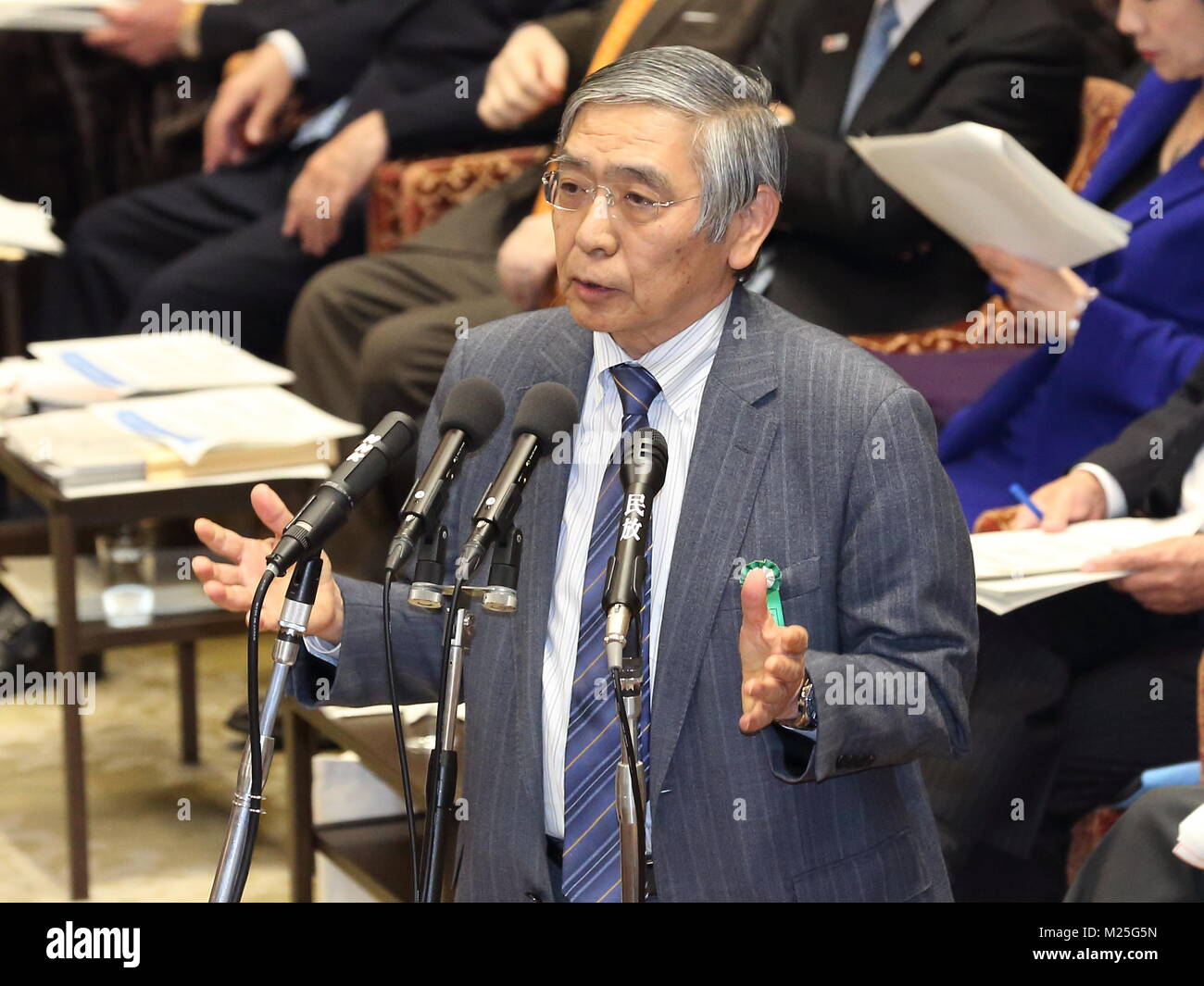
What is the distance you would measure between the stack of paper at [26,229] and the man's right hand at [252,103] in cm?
55

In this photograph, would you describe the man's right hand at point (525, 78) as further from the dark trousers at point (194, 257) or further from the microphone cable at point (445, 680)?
the microphone cable at point (445, 680)

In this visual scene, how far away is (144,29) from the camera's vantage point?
545cm

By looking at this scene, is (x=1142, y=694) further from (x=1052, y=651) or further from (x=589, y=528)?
(x=589, y=528)

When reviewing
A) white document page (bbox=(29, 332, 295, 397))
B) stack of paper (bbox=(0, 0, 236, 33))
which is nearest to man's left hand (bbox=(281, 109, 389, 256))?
white document page (bbox=(29, 332, 295, 397))

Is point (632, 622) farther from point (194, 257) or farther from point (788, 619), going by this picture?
point (194, 257)

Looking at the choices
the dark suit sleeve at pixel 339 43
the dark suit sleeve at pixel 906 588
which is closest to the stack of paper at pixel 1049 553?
the dark suit sleeve at pixel 906 588

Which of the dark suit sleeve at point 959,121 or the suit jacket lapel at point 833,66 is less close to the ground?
the suit jacket lapel at point 833,66

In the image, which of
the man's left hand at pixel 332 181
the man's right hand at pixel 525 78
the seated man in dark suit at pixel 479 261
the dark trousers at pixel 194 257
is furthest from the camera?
the dark trousers at pixel 194 257

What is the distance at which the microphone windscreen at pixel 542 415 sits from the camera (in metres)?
1.55

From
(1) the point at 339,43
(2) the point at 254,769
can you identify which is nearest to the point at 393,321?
(1) the point at 339,43

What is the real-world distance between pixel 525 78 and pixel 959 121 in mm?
1232

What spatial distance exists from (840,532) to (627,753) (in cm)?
49

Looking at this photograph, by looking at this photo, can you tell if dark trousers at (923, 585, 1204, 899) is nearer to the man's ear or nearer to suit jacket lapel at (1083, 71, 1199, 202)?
suit jacket lapel at (1083, 71, 1199, 202)

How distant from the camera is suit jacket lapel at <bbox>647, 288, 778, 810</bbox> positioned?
6.08 feet
